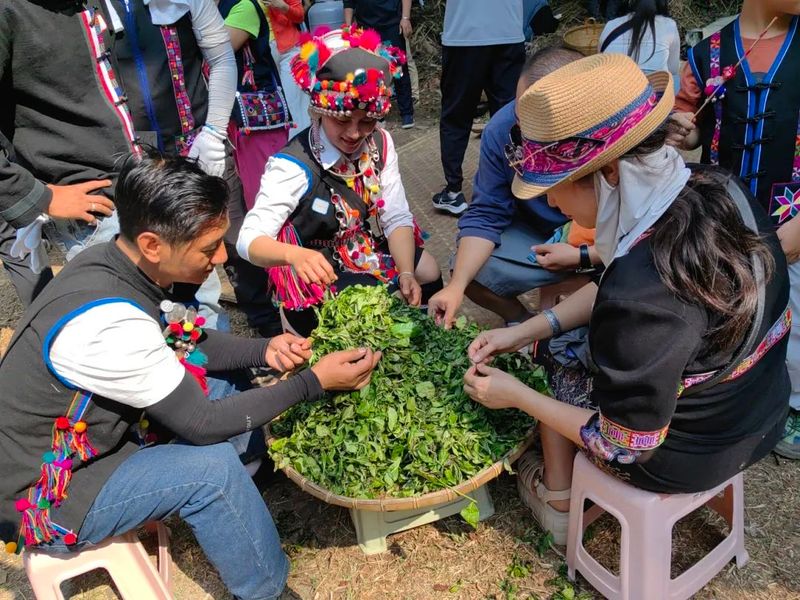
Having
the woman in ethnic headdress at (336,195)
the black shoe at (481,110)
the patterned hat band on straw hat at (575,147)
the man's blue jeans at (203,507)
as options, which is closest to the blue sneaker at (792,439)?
the woman in ethnic headdress at (336,195)

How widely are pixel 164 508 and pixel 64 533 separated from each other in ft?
1.04

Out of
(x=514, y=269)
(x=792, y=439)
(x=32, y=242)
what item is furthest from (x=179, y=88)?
(x=792, y=439)

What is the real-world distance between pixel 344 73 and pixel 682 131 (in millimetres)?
1368

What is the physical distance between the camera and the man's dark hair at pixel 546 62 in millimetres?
2746

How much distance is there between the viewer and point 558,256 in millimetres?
3201

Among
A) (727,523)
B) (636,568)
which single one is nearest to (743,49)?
(727,523)

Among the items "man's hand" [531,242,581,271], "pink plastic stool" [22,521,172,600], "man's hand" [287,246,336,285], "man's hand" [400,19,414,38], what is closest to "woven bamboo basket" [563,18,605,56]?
"man's hand" [400,19,414,38]

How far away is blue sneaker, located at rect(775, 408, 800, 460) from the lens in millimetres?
2932

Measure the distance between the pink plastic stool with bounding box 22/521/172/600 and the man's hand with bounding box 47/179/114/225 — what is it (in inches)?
52.5

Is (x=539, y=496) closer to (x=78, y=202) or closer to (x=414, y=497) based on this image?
(x=414, y=497)

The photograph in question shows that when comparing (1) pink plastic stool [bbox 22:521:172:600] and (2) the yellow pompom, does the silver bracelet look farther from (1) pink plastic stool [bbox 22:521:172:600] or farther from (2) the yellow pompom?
(1) pink plastic stool [bbox 22:521:172:600]

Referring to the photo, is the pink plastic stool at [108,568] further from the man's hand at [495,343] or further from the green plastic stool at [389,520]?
the man's hand at [495,343]

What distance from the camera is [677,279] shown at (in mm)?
1714

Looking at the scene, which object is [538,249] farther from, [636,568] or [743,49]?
[636,568]
